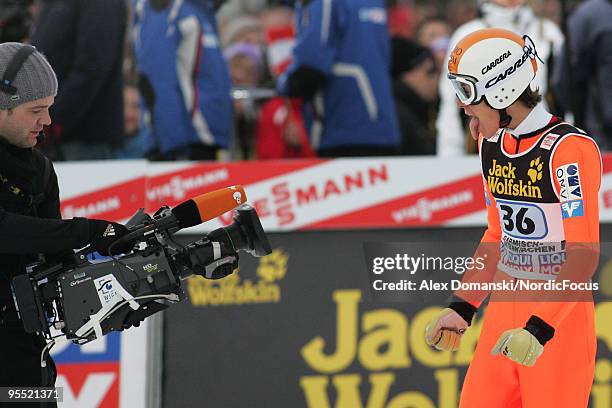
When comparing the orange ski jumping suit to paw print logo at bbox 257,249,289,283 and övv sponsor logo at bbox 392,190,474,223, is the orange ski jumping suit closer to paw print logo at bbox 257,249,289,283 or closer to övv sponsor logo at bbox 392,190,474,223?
övv sponsor logo at bbox 392,190,474,223

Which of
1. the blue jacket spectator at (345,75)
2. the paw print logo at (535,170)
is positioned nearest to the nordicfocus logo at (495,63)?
the paw print logo at (535,170)

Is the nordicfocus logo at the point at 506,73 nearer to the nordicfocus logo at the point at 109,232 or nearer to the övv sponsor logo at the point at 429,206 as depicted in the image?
the nordicfocus logo at the point at 109,232

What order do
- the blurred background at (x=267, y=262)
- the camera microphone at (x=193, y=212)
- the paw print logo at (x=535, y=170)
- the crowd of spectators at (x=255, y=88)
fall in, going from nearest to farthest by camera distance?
the camera microphone at (x=193, y=212)
the paw print logo at (x=535, y=170)
the blurred background at (x=267, y=262)
the crowd of spectators at (x=255, y=88)

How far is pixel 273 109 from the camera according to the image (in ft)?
24.2

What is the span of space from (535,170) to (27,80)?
1.64 meters

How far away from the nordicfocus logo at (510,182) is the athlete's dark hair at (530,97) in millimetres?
209

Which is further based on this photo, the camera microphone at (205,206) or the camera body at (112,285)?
the camera microphone at (205,206)

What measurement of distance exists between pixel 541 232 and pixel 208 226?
2029mm

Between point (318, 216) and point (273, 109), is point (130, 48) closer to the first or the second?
point (273, 109)

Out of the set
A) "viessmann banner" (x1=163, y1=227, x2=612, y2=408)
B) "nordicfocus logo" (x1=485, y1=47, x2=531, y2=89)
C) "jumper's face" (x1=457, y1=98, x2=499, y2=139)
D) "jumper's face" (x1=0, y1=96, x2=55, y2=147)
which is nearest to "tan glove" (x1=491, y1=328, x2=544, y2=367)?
"jumper's face" (x1=457, y1=98, x2=499, y2=139)

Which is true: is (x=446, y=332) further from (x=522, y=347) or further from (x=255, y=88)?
(x=255, y=88)

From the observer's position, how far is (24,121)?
3.54 metres

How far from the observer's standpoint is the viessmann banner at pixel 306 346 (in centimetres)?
553

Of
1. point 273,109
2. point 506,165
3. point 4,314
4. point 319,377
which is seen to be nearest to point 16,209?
point 4,314
